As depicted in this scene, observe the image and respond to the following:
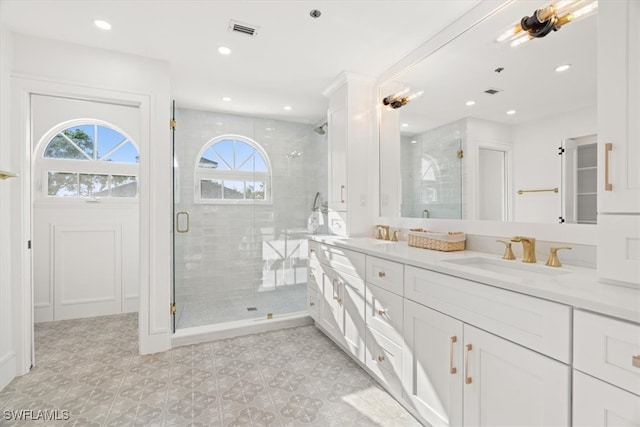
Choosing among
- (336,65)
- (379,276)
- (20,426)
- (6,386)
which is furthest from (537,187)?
(6,386)

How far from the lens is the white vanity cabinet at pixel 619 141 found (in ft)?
3.53

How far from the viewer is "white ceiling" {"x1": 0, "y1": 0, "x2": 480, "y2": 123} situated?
1.94 metres

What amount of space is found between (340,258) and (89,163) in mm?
3016

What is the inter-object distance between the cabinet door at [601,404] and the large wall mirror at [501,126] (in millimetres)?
845

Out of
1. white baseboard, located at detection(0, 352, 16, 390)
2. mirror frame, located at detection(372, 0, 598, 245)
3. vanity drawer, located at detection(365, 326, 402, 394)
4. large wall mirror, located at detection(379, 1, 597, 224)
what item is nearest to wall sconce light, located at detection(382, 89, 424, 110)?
large wall mirror, located at detection(379, 1, 597, 224)

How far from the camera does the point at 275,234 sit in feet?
12.7

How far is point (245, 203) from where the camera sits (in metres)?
3.91

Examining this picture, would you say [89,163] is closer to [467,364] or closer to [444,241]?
[444,241]

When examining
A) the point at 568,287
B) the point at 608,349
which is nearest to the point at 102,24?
the point at 568,287

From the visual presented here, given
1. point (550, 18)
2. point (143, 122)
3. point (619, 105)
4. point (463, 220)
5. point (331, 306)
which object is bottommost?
point (331, 306)

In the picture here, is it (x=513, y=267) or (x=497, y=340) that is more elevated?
(x=513, y=267)

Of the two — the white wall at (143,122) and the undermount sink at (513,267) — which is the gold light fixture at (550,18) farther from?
the white wall at (143,122)

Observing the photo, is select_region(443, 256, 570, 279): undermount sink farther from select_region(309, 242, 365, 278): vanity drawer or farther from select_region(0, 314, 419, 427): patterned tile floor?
select_region(0, 314, 419, 427): patterned tile floor

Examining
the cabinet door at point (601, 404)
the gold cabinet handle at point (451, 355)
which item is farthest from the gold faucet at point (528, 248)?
the cabinet door at point (601, 404)
